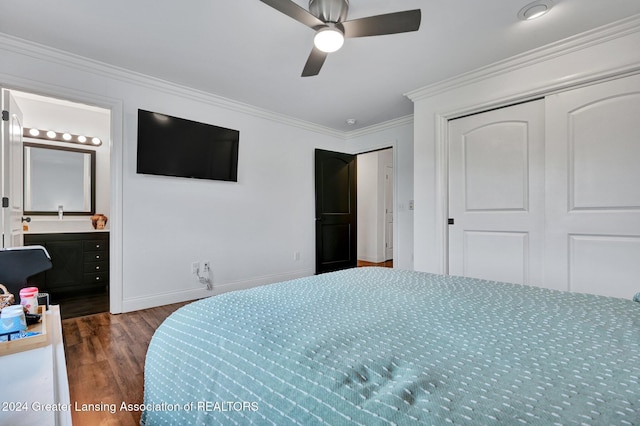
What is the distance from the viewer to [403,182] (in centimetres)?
412

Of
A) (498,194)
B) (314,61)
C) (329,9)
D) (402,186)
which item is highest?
(329,9)

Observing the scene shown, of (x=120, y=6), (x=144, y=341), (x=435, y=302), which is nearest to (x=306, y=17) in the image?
(x=120, y=6)

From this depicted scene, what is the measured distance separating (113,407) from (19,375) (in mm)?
A: 948

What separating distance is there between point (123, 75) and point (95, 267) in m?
2.33

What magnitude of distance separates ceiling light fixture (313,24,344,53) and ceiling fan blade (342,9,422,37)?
0.08m

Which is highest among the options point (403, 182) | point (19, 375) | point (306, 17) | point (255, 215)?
point (306, 17)

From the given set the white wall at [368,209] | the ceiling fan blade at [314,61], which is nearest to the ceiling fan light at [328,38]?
the ceiling fan blade at [314,61]

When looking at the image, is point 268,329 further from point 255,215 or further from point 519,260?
point 255,215

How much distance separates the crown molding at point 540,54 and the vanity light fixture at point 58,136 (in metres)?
4.26

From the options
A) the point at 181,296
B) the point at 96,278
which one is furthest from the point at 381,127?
the point at 96,278

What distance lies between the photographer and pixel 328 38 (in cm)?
182

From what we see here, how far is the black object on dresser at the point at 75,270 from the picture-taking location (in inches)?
128

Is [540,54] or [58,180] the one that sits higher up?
[540,54]

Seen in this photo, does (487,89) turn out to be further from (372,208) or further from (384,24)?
(372,208)
